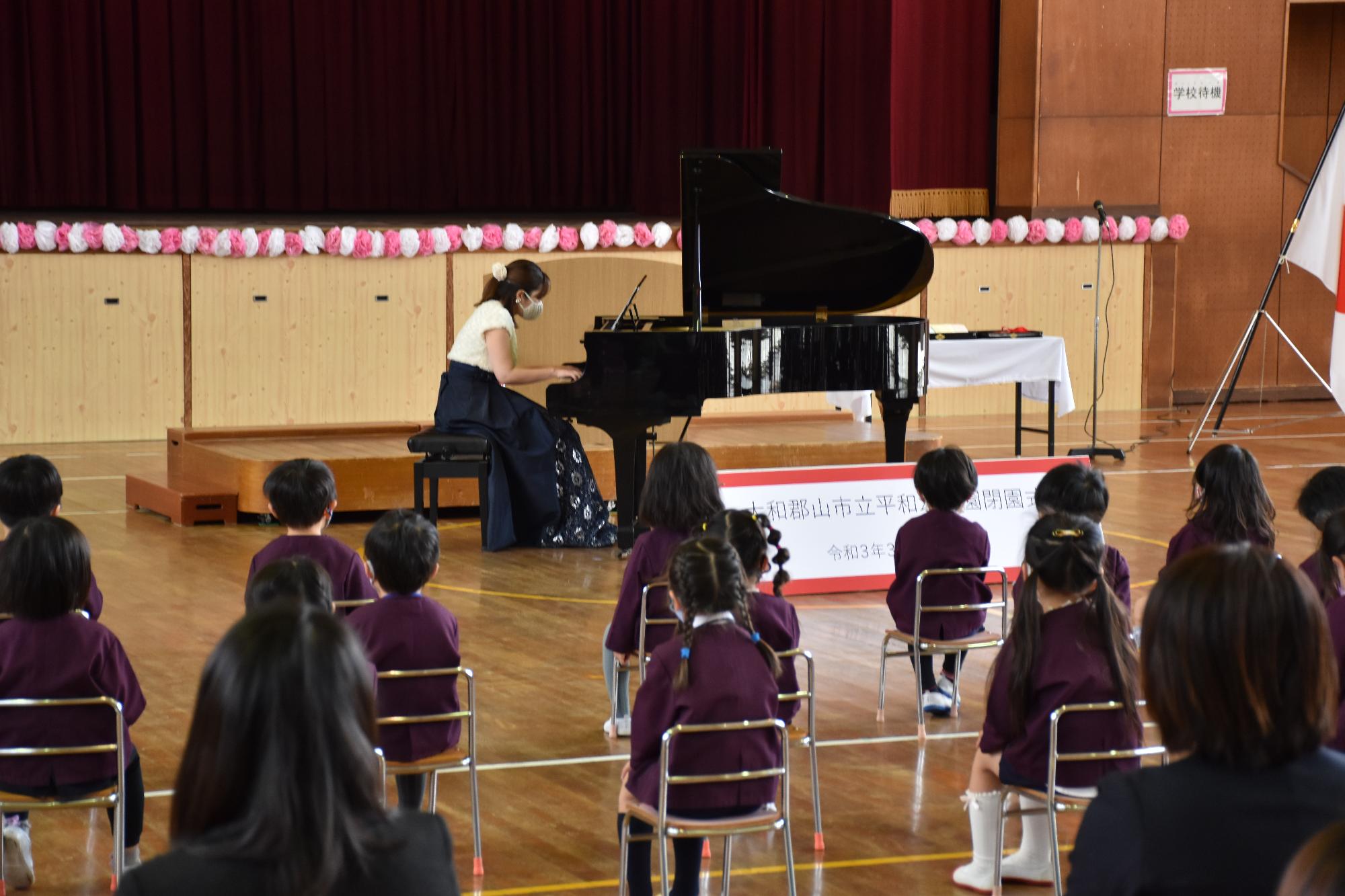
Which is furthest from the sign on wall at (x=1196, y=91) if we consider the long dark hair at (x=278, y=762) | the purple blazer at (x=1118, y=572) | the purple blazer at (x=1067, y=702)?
the long dark hair at (x=278, y=762)

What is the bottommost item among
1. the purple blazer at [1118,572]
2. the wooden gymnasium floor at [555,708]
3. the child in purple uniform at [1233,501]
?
the wooden gymnasium floor at [555,708]

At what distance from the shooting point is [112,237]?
11352 millimetres

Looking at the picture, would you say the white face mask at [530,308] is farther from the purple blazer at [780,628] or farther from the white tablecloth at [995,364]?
the purple blazer at [780,628]

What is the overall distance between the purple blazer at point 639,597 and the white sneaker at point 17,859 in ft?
5.16

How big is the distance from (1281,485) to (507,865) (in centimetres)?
711

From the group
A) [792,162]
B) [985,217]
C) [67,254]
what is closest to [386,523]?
[67,254]

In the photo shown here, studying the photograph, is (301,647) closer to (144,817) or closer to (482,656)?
(144,817)

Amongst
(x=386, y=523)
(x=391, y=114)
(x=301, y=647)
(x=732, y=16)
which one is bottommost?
(x=386, y=523)

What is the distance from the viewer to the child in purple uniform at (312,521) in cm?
448

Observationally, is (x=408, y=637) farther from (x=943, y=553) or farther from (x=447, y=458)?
(x=447, y=458)

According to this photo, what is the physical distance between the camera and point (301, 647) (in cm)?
157

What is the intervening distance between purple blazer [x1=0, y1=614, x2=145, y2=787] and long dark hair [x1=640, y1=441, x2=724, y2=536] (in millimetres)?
1635

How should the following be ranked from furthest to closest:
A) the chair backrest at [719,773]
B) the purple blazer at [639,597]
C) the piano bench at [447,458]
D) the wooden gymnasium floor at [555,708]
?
the piano bench at [447,458], the purple blazer at [639,597], the wooden gymnasium floor at [555,708], the chair backrest at [719,773]

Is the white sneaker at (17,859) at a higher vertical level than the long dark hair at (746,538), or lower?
lower
